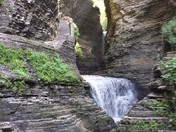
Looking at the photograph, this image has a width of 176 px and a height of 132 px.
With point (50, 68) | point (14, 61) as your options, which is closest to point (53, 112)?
point (14, 61)

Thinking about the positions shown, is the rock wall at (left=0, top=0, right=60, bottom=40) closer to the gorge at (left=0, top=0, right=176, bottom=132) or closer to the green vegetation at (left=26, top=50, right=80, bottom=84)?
the gorge at (left=0, top=0, right=176, bottom=132)

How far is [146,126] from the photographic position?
9.34 meters

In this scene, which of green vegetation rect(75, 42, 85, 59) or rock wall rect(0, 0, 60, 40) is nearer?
rock wall rect(0, 0, 60, 40)

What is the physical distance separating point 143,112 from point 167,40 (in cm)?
404

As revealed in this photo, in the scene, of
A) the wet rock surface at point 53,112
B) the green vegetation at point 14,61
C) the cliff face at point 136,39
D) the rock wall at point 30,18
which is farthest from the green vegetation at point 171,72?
the cliff face at point 136,39

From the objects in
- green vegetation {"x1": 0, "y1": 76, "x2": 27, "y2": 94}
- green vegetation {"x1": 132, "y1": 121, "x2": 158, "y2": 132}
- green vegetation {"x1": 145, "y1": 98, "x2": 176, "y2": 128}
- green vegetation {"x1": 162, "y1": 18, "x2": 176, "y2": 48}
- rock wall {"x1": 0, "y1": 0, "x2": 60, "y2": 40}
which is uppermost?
rock wall {"x1": 0, "y1": 0, "x2": 60, "y2": 40}

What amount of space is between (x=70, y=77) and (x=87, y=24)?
16859 millimetres

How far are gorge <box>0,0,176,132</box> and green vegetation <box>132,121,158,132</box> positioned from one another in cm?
3

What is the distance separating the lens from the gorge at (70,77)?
8992 mm

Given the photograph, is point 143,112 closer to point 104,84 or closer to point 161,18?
point 104,84

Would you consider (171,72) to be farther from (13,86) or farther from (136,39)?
(136,39)

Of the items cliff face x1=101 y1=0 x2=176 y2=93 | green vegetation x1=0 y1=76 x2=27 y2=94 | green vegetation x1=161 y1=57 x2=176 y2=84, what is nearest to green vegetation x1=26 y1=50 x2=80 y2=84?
green vegetation x1=0 y1=76 x2=27 y2=94

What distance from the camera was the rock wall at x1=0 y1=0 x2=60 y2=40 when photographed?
12141 millimetres

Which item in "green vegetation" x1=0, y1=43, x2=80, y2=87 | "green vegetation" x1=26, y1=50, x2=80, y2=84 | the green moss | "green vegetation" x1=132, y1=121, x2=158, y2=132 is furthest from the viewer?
the green moss
